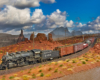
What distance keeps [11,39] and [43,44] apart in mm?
29751

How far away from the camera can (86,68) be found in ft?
53.1

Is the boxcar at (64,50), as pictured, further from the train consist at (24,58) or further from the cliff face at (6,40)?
the cliff face at (6,40)

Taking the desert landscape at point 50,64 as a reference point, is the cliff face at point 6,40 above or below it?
above

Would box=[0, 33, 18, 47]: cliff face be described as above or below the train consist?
above

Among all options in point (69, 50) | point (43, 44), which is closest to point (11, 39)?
point (43, 44)

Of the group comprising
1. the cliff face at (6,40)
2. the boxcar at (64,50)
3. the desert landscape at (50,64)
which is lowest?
the desert landscape at (50,64)

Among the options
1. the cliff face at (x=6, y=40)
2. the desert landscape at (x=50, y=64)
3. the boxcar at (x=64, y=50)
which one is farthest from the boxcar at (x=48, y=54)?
the cliff face at (x=6, y=40)

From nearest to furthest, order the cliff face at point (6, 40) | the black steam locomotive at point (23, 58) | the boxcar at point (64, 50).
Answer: the black steam locomotive at point (23, 58), the boxcar at point (64, 50), the cliff face at point (6, 40)

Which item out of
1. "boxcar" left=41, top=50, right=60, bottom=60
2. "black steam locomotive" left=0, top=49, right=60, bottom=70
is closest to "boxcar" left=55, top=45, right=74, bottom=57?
"boxcar" left=41, top=50, right=60, bottom=60

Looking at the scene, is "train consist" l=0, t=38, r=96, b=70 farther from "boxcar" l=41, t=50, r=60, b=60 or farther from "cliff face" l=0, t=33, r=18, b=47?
"cliff face" l=0, t=33, r=18, b=47

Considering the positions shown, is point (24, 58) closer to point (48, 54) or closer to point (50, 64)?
point (50, 64)

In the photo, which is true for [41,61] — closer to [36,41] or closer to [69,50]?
[69,50]

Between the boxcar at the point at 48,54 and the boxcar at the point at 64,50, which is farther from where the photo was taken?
the boxcar at the point at 64,50

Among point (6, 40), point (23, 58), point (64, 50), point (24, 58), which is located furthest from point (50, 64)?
point (6, 40)
